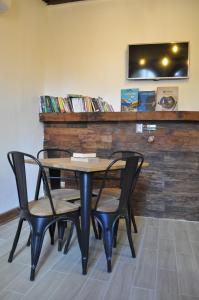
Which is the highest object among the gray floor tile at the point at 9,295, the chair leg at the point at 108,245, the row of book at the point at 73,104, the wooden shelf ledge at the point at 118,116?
the row of book at the point at 73,104

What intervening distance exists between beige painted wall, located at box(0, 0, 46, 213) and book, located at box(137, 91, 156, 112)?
135 centimetres

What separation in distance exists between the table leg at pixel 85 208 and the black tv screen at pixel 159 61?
2.02m

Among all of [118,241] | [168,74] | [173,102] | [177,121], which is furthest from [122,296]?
[168,74]

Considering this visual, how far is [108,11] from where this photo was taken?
356 cm

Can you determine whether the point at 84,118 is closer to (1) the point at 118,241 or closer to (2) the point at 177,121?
(2) the point at 177,121

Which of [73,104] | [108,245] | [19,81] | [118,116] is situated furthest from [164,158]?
[19,81]

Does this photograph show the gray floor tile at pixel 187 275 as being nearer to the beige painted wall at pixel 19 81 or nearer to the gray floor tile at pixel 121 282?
the gray floor tile at pixel 121 282

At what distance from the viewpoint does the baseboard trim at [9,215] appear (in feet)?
9.32

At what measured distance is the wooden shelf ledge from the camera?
3.04 meters

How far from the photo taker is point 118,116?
10.6 feet

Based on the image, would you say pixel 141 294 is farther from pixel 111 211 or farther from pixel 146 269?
pixel 111 211

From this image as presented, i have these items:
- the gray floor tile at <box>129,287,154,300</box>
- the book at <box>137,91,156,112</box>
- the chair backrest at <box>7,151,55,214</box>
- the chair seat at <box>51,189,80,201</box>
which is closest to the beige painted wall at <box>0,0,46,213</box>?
the chair seat at <box>51,189,80,201</box>

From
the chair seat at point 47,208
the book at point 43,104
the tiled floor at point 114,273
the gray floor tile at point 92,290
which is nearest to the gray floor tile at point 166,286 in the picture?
the tiled floor at point 114,273

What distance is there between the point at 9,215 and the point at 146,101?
2111 mm
